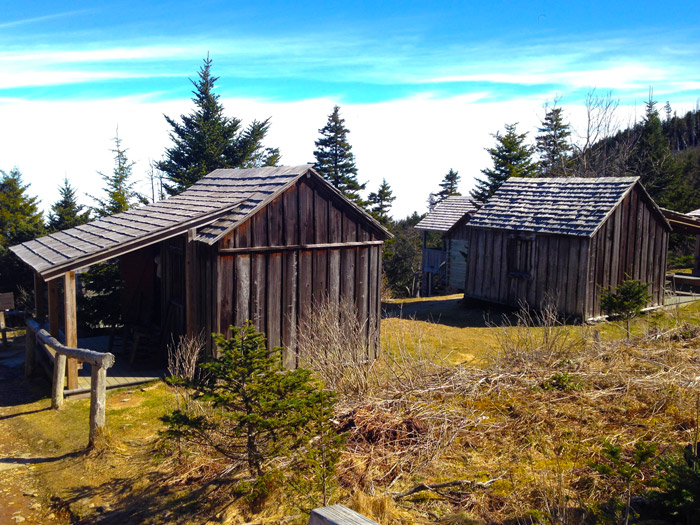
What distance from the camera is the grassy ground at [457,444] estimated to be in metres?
4.99

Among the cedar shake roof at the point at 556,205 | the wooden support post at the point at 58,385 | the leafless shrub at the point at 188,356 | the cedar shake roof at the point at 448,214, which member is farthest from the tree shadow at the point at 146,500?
the cedar shake roof at the point at 448,214

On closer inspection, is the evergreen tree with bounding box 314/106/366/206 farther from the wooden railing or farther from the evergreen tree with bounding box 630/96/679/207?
the wooden railing

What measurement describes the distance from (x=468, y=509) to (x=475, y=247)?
14843 mm

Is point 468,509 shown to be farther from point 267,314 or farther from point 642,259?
point 642,259

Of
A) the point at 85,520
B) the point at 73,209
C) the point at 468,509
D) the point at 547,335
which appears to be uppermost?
the point at 73,209

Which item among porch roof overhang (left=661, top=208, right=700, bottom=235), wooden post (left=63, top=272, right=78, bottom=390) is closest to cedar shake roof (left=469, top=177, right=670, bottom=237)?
porch roof overhang (left=661, top=208, right=700, bottom=235)

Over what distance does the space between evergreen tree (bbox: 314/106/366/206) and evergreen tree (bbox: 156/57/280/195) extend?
6.40 metres

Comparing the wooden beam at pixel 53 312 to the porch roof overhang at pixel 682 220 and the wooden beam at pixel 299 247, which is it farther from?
the porch roof overhang at pixel 682 220

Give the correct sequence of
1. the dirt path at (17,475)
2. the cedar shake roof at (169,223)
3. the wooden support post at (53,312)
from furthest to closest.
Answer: the wooden support post at (53,312), the cedar shake roof at (169,223), the dirt path at (17,475)

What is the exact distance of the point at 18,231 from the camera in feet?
71.4

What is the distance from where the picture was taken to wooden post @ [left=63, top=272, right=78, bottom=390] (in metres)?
9.38

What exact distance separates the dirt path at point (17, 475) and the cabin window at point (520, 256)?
523 inches

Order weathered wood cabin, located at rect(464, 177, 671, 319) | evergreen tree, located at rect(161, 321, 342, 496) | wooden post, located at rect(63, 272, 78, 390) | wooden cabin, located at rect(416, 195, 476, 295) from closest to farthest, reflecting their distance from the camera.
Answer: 1. evergreen tree, located at rect(161, 321, 342, 496)
2. wooden post, located at rect(63, 272, 78, 390)
3. weathered wood cabin, located at rect(464, 177, 671, 319)
4. wooden cabin, located at rect(416, 195, 476, 295)

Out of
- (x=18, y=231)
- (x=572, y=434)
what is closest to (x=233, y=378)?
(x=572, y=434)
